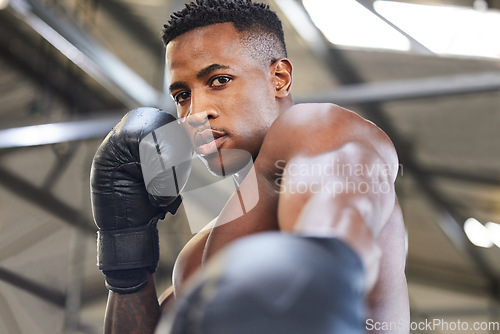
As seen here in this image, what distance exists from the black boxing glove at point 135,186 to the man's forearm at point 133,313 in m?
0.02

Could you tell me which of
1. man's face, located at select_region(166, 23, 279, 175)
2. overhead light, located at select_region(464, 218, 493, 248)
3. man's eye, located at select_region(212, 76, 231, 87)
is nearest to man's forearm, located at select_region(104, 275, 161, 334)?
man's face, located at select_region(166, 23, 279, 175)

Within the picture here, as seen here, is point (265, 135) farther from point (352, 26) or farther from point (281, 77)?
point (352, 26)

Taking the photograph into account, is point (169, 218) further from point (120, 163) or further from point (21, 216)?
point (120, 163)

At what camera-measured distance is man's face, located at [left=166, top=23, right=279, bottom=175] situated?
98 cm

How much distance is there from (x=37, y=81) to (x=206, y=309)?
13.9ft

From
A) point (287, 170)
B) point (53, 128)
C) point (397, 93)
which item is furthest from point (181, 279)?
point (53, 128)

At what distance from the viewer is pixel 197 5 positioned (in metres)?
1.08

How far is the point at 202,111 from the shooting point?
0.98 meters

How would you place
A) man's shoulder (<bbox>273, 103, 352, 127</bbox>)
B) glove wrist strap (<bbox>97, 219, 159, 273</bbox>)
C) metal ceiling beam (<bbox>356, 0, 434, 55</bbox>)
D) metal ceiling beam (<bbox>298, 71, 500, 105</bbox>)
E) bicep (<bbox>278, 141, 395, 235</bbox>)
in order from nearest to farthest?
bicep (<bbox>278, 141, 395, 235</bbox>)
man's shoulder (<bbox>273, 103, 352, 127</bbox>)
glove wrist strap (<bbox>97, 219, 159, 273</bbox>)
metal ceiling beam (<bbox>356, 0, 434, 55</bbox>)
metal ceiling beam (<bbox>298, 71, 500, 105</bbox>)

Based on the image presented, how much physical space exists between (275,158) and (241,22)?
1.18 feet

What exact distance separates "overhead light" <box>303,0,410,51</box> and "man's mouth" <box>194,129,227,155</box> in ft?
7.52

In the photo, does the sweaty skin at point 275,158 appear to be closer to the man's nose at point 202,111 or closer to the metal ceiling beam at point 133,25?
the man's nose at point 202,111

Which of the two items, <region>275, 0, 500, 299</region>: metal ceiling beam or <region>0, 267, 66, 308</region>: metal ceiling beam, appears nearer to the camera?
<region>275, 0, 500, 299</region>: metal ceiling beam

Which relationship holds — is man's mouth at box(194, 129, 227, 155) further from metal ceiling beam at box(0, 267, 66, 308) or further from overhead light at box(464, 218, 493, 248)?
overhead light at box(464, 218, 493, 248)
